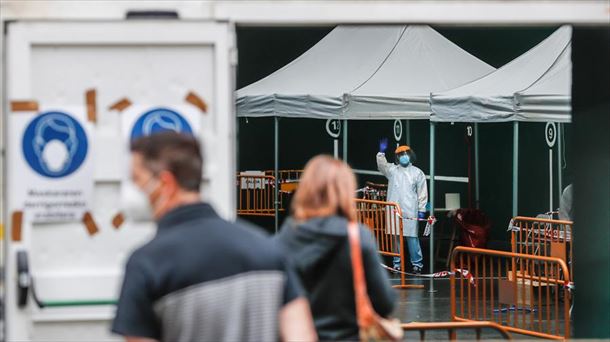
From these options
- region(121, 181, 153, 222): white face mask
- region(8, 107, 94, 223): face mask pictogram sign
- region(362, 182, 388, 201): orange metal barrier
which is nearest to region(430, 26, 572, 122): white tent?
region(362, 182, 388, 201): orange metal barrier

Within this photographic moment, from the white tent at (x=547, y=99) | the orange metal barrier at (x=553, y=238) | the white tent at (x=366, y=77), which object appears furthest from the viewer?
the white tent at (x=366, y=77)

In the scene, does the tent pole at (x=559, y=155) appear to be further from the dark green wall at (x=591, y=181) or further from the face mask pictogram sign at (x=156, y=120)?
the face mask pictogram sign at (x=156, y=120)

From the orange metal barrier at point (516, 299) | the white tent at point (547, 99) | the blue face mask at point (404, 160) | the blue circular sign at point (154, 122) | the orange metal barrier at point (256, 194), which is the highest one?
the white tent at point (547, 99)

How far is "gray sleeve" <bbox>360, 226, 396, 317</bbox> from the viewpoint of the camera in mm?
4273

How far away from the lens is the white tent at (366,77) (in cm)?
1582

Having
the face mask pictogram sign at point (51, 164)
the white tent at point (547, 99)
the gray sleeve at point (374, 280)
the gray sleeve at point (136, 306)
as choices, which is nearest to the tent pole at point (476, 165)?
the white tent at point (547, 99)

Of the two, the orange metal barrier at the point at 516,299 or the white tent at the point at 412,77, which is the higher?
the white tent at the point at 412,77

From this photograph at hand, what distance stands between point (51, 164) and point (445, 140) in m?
15.0

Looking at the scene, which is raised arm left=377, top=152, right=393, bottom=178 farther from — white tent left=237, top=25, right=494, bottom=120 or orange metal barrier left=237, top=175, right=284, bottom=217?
orange metal barrier left=237, top=175, right=284, bottom=217

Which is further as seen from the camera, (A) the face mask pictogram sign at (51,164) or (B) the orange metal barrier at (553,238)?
(B) the orange metal barrier at (553,238)

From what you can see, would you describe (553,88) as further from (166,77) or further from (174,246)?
(174,246)

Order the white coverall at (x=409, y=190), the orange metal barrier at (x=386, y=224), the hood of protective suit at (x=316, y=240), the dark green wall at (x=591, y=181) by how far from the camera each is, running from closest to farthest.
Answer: the hood of protective suit at (x=316, y=240), the dark green wall at (x=591, y=181), the orange metal barrier at (x=386, y=224), the white coverall at (x=409, y=190)

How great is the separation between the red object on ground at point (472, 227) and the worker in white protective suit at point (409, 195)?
2.23 feet

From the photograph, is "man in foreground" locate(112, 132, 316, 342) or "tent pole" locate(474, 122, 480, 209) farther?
"tent pole" locate(474, 122, 480, 209)
